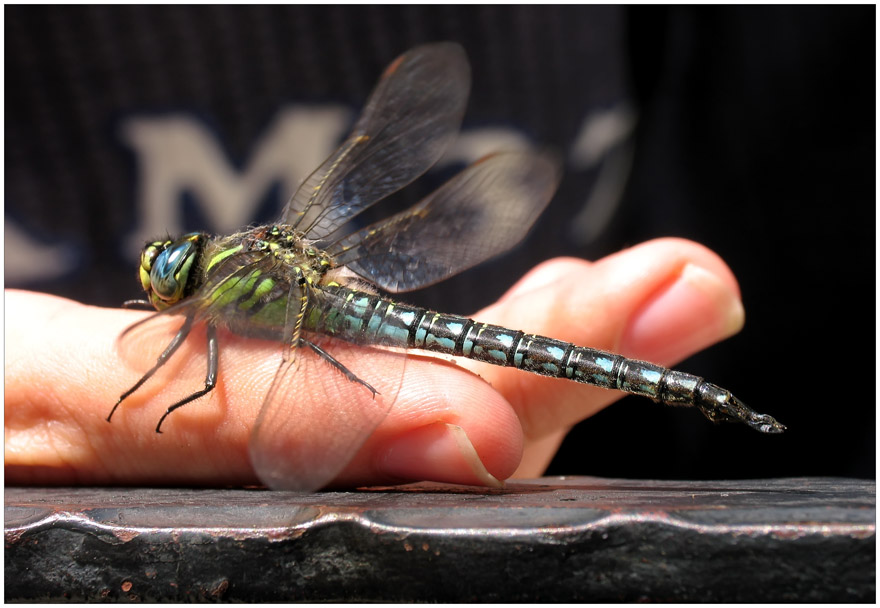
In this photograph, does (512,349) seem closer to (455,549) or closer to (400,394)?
(400,394)

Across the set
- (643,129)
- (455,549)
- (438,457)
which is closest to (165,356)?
(438,457)

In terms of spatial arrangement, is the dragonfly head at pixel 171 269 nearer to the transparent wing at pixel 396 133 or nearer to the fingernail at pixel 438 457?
the transparent wing at pixel 396 133

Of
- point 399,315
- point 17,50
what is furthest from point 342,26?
point 399,315

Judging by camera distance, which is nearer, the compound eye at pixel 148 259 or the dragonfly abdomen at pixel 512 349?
the dragonfly abdomen at pixel 512 349

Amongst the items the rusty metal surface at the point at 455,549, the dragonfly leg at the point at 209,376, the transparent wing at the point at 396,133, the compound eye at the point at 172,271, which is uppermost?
the transparent wing at the point at 396,133

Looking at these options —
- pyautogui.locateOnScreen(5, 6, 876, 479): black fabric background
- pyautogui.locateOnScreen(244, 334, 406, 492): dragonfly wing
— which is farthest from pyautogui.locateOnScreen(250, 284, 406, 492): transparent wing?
pyautogui.locateOnScreen(5, 6, 876, 479): black fabric background

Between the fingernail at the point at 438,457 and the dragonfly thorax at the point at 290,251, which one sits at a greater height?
the dragonfly thorax at the point at 290,251

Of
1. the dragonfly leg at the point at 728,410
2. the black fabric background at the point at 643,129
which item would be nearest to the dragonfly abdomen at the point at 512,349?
the dragonfly leg at the point at 728,410

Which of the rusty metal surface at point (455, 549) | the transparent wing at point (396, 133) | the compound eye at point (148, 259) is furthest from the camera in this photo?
the transparent wing at point (396, 133)

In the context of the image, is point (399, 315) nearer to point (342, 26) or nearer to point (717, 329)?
point (717, 329)
